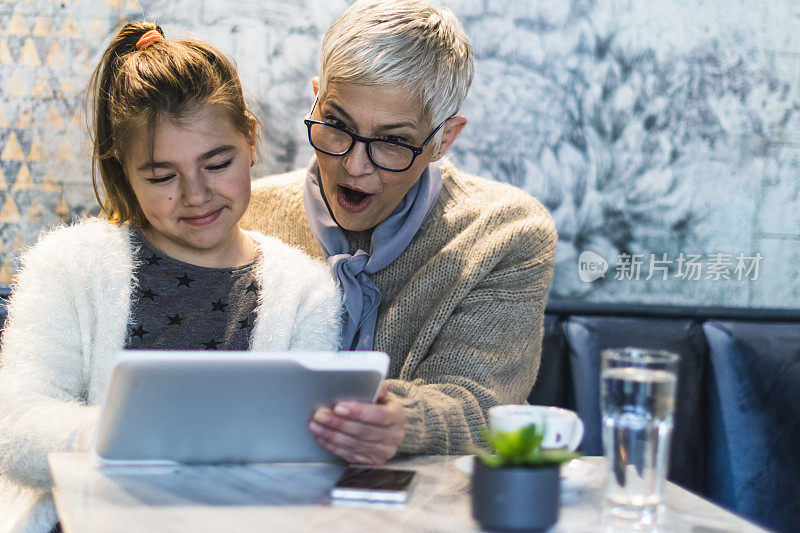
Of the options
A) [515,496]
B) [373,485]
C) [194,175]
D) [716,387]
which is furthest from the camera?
[716,387]

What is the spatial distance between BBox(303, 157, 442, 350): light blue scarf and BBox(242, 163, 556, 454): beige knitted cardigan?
0.04m

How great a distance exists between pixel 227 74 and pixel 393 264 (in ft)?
1.62

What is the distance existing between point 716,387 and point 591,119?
2.22 feet

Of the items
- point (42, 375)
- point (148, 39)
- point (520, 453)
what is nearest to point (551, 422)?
point (520, 453)

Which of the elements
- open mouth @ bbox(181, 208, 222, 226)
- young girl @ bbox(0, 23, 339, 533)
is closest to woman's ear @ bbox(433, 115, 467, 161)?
young girl @ bbox(0, 23, 339, 533)

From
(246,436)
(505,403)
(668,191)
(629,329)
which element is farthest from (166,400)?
(668,191)

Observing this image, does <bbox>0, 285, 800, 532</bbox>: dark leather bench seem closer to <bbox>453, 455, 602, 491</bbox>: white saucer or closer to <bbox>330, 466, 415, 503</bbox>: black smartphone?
<bbox>453, 455, 602, 491</bbox>: white saucer

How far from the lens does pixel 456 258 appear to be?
65.0 inches

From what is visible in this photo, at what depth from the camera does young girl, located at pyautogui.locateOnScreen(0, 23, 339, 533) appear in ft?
4.42

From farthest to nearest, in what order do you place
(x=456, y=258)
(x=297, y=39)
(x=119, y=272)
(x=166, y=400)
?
(x=297, y=39) → (x=456, y=258) → (x=119, y=272) → (x=166, y=400)

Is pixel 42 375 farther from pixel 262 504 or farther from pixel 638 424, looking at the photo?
pixel 638 424

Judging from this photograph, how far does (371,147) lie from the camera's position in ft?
5.04

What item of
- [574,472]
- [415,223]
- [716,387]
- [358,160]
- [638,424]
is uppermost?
[358,160]

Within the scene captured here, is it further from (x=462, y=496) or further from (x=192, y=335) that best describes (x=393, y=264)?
(x=462, y=496)
